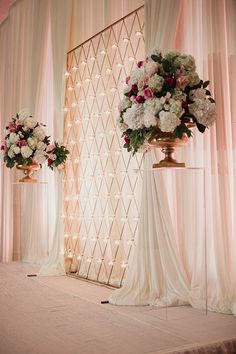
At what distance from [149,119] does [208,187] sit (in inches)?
29.5

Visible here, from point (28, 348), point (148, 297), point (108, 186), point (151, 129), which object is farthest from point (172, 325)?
point (108, 186)

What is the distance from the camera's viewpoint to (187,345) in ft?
7.41

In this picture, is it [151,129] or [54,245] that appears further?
[54,245]

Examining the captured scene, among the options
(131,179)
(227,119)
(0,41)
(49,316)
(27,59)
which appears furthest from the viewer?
(0,41)

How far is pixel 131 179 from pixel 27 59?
8.80ft

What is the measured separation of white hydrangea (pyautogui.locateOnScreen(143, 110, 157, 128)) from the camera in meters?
2.66

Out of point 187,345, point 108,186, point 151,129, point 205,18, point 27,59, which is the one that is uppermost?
point 27,59

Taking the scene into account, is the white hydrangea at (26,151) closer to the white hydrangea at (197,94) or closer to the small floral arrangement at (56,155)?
the small floral arrangement at (56,155)

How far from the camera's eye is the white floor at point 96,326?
2248 mm

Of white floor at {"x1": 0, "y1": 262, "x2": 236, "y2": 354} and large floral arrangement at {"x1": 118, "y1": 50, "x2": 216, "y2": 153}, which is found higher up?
large floral arrangement at {"x1": 118, "y1": 50, "x2": 216, "y2": 153}

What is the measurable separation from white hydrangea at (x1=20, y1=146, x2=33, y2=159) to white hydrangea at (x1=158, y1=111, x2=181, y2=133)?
220 centimetres

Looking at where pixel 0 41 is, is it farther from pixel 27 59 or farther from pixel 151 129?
pixel 151 129

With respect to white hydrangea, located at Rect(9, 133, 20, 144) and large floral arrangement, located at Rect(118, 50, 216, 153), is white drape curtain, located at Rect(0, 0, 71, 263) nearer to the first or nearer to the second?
white hydrangea, located at Rect(9, 133, 20, 144)

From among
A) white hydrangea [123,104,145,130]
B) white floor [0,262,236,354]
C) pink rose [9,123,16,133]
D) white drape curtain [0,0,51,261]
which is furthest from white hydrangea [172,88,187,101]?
white drape curtain [0,0,51,261]
